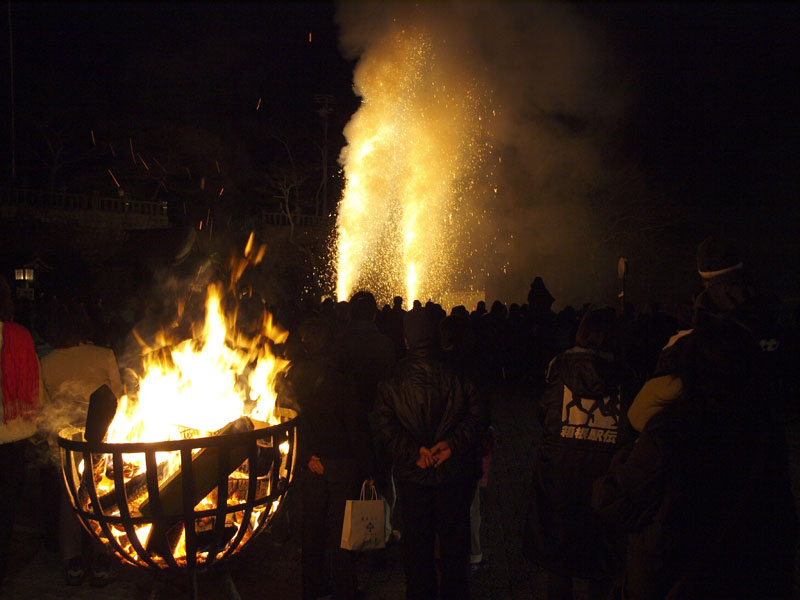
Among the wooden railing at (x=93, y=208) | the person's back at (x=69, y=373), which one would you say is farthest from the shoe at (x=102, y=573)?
the wooden railing at (x=93, y=208)

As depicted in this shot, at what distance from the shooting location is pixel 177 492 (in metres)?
3.30

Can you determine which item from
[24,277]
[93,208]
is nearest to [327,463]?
[24,277]

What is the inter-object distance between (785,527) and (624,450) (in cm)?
52

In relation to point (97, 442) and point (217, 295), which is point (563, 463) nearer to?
point (97, 442)

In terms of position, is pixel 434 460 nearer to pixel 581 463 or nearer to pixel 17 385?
pixel 581 463

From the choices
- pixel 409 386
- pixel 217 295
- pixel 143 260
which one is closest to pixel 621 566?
pixel 409 386

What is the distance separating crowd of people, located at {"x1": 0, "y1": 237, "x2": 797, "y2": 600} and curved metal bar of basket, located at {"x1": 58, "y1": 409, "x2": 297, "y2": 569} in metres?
0.56

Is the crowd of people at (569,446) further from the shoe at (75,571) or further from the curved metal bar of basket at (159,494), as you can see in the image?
the curved metal bar of basket at (159,494)

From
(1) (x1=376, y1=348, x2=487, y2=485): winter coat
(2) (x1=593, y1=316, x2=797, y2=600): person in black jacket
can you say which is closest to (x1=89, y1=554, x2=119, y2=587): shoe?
(1) (x1=376, y1=348, x2=487, y2=485): winter coat

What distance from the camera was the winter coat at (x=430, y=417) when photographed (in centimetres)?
351

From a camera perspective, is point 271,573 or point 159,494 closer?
point 159,494

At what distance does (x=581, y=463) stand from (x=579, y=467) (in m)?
0.02

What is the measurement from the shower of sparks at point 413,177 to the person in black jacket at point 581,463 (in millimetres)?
19022

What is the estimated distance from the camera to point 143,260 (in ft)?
102
